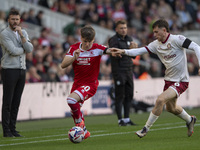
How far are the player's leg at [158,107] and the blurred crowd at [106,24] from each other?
7.36 meters

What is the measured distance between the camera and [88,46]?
938cm

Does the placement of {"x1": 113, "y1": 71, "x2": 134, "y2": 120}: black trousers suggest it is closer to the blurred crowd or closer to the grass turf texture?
the grass turf texture

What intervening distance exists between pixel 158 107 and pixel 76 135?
1520 millimetres

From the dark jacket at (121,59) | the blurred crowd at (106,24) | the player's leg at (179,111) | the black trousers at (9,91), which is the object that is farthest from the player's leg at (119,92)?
the blurred crowd at (106,24)

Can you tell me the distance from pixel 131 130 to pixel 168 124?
1514 mm

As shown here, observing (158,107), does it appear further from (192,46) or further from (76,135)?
(76,135)

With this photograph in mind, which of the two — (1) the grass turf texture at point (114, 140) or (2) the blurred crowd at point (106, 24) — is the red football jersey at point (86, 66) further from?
(2) the blurred crowd at point (106, 24)

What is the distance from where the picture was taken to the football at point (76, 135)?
8.88 metres

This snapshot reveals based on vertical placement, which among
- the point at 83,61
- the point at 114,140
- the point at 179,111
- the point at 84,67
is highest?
the point at 83,61

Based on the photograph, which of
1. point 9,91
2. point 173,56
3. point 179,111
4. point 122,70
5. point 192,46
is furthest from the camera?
point 122,70

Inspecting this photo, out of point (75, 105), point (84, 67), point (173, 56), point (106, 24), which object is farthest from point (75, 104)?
point (106, 24)

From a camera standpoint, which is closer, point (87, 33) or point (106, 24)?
point (87, 33)

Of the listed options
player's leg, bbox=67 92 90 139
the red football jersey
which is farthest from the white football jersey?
player's leg, bbox=67 92 90 139

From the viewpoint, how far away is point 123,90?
12.8 meters
